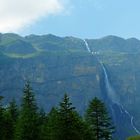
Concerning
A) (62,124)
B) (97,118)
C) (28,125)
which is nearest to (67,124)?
(62,124)

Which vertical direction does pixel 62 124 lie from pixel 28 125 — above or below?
below

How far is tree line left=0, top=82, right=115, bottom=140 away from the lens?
5781 centimetres

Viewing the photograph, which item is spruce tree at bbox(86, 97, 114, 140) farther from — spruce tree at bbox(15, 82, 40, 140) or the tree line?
spruce tree at bbox(15, 82, 40, 140)

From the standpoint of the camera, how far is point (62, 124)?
57.9 meters

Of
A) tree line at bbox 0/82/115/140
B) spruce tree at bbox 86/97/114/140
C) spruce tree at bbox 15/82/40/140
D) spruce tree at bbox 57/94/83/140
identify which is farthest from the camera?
spruce tree at bbox 15/82/40/140

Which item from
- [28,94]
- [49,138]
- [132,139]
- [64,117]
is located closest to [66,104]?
[64,117]

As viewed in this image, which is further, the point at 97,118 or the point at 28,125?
the point at 28,125

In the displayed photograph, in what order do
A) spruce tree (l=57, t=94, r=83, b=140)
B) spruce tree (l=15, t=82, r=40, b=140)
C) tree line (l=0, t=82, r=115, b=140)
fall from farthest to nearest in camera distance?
spruce tree (l=15, t=82, r=40, b=140), tree line (l=0, t=82, r=115, b=140), spruce tree (l=57, t=94, r=83, b=140)

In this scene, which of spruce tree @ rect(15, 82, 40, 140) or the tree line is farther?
spruce tree @ rect(15, 82, 40, 140)

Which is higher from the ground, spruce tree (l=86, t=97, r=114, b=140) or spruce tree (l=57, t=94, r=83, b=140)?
spruce tree (l=86, t=97, r=114, b=140)

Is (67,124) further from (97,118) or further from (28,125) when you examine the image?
(28,125)

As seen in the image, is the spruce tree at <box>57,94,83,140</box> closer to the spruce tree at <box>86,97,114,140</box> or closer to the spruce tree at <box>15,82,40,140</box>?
the spruce tree at <box>86,97,114,140</box>

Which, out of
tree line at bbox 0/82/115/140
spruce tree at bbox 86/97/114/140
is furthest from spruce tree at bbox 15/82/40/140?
spruce tree at bbox 86/97/114/140

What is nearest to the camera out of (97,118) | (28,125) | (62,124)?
(62,124)
